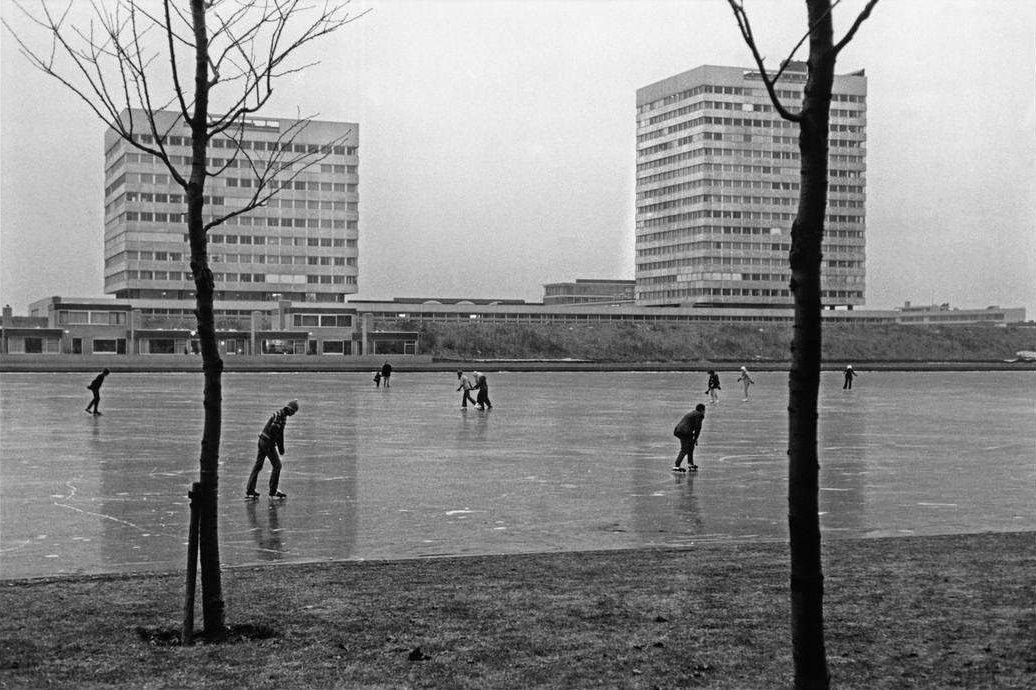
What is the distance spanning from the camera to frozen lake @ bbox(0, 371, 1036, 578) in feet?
47.9

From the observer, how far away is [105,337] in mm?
111312

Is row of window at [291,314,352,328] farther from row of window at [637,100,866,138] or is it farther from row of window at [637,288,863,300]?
row of window at [637,100,866,138]

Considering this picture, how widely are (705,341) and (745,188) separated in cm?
4737

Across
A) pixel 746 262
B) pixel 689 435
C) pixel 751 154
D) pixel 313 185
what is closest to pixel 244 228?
→ pixel 313 185

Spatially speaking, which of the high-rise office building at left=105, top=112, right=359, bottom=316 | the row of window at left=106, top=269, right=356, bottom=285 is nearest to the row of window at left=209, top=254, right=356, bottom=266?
the high-rise office building at left=105, top=112, right=359, bottom=316

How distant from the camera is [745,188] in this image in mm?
191250

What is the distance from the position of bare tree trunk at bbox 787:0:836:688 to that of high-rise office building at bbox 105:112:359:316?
14485 centimetres

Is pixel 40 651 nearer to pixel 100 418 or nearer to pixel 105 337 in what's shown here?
pixel 100 418

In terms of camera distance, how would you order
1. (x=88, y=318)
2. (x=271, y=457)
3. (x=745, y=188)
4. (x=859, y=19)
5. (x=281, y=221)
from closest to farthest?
(x=859, y=19)
(x=271, y=457)
(x=88, y=318)
(x=281, y=221)
(x=745, y=188)

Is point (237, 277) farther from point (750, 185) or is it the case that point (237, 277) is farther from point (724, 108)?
point (750, 185)

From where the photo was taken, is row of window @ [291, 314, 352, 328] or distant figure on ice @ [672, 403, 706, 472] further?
row of window @ [291, 314, 352, 328]

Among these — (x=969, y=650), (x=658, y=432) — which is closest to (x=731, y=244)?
(x=658, y=432)

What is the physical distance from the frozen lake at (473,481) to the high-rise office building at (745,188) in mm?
149668

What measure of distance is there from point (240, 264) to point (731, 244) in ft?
267
